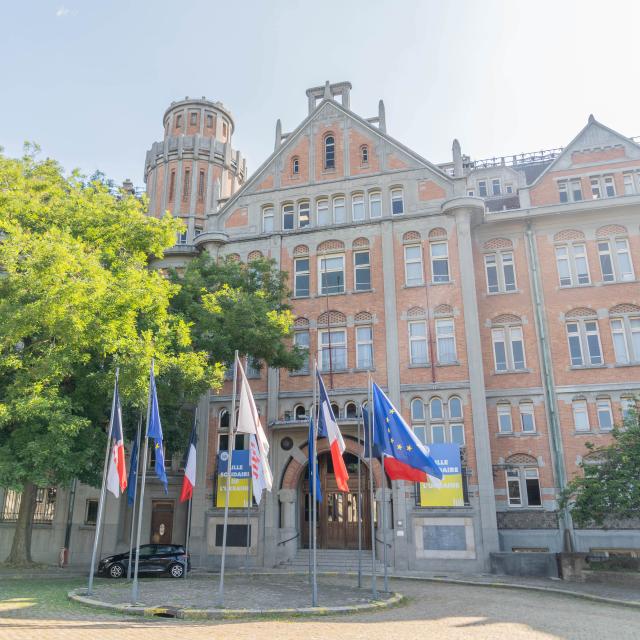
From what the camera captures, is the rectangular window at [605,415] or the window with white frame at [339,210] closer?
the rectangular window at [605,415]

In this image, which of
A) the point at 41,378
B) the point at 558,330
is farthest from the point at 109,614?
the point at 558,330

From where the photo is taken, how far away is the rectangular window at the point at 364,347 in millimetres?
30234

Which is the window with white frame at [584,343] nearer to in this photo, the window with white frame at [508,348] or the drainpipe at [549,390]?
the drainpipe at [549,390]

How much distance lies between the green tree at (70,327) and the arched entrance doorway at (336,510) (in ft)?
29.5

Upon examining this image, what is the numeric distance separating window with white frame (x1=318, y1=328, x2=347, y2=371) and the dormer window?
978cm

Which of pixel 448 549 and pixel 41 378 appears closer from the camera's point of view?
pixel 41 378

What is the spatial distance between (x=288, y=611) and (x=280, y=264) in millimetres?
21459

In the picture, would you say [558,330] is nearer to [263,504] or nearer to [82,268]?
[263,504]

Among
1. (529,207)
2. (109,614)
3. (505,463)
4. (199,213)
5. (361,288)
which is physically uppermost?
→ (199,213)

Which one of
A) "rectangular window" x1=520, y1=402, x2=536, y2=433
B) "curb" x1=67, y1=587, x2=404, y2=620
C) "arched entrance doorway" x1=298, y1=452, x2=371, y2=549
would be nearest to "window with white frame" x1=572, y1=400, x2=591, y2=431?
"rectangular window" x1=520, y1=402, x2=536, y2=433

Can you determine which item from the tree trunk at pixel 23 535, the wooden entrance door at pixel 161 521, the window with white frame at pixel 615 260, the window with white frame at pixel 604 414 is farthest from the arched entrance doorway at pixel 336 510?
the window with white frame at pixel 615 260

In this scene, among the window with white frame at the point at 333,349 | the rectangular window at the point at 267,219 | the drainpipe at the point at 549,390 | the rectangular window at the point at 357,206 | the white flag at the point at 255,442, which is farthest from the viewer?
the rectangular window at the point at 267,219

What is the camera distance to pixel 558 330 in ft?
98.3

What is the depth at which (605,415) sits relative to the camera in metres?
28.2
